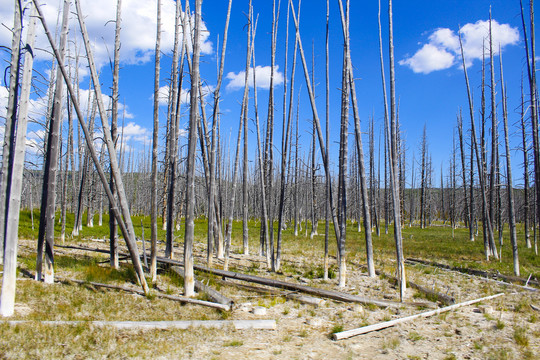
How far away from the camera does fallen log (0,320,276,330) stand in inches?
195

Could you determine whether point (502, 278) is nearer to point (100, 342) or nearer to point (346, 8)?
point (346, 8)

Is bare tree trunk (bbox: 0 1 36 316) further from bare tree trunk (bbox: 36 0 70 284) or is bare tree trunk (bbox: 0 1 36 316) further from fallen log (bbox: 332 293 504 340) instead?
fallen log (bbox: 332 293 504 340)

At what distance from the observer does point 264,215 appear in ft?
36.9

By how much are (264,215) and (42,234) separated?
6118 millimetres

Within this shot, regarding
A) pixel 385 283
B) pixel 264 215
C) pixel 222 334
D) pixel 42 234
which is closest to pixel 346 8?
pixel 264 215

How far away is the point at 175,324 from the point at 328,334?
7.77 feet

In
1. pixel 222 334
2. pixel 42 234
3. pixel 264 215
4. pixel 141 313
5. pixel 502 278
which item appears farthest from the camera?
pixel 264 215

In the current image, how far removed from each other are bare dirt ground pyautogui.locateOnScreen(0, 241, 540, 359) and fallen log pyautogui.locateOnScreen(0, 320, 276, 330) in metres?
0.10

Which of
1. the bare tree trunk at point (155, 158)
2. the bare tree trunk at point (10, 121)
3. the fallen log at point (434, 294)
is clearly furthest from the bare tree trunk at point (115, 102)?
the fallen log at point (434, 294)

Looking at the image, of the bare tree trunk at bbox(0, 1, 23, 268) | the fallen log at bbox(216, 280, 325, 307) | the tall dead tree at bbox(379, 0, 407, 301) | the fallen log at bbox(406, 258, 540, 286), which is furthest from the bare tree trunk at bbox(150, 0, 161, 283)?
the fallen log at bbox(406, 258, 540, 286)

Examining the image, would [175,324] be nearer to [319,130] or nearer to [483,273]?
[319,130]

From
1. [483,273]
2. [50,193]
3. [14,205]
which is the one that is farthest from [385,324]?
[483,273]

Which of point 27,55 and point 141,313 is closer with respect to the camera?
point 27,55

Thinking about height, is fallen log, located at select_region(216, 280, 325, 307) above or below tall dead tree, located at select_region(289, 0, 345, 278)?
below
